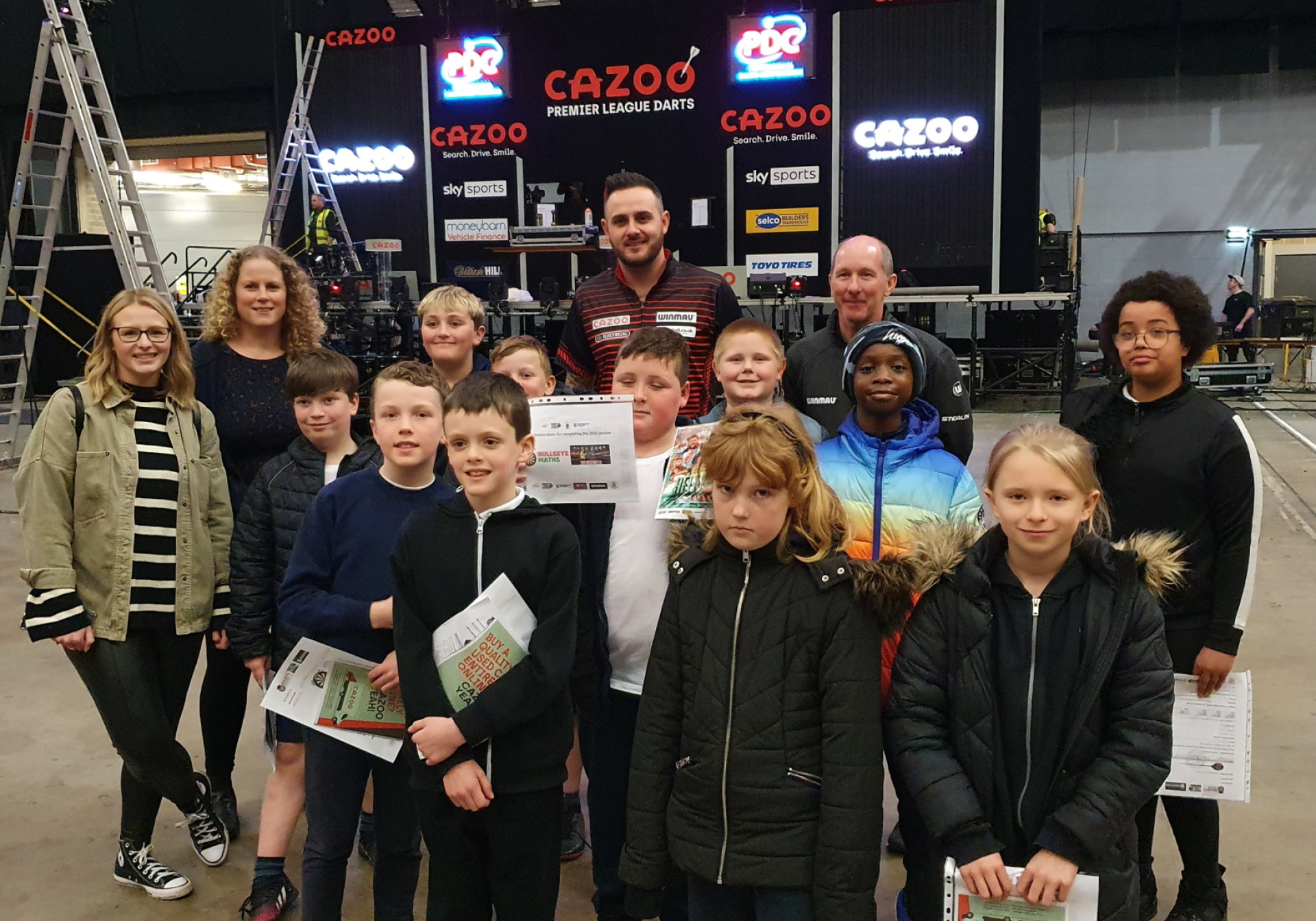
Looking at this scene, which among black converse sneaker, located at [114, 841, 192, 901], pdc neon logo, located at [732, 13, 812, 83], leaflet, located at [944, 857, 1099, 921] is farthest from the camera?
pdc neon logo, located at [732, 13, 812, 83]

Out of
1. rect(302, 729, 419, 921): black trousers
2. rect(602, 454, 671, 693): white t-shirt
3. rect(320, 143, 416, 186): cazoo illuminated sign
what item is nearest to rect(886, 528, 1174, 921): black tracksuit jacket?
rect(602, 454, 671, 693): white t-shirt

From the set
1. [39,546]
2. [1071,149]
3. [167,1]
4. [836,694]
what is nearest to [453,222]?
[167,1]

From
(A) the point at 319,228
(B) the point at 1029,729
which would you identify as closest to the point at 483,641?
(B) the point at 1029,729

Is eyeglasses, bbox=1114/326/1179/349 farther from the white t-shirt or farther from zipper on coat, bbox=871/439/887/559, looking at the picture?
the white t-shirt

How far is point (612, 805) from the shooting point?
78.9 inches

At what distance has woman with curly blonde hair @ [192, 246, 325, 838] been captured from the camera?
8.20 feet

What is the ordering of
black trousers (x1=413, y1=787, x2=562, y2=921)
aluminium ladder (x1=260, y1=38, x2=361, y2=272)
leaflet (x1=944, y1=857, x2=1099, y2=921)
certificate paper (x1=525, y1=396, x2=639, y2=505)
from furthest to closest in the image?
aluminium ladder (x1=260, y1=38, x2=361, y2=272) < certificate paper (x1=525, y1=396, x2=639, y2=505) < black trousers (x1=413, y1=787, x2=562, y2=921) < leaflet (x1=944, y1=857, x2=1099, y2=921)

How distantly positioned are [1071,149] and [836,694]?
49.7ft

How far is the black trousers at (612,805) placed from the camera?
1963mm

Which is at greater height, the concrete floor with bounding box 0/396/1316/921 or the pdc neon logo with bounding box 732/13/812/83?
the pdc neon logo with bounding box 732/13/812/83

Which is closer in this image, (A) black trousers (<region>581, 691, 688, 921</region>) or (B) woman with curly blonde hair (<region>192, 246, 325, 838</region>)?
(A) black trousers (<region>581, 691, 688, 921</region>)

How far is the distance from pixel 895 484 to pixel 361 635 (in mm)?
1082

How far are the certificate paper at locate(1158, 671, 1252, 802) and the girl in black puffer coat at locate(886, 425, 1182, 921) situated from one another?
0.40 metres

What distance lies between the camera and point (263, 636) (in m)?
2.23
